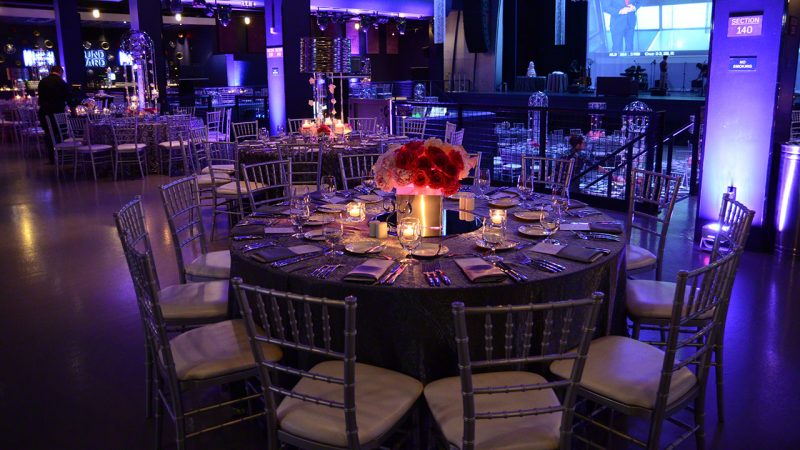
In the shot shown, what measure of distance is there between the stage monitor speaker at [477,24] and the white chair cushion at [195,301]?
13146 mm

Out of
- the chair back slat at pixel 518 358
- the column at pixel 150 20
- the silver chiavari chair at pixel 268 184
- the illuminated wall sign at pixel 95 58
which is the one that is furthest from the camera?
the illuminated wall sign at pixel 95 58

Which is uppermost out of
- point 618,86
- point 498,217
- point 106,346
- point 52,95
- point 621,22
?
point 621,22

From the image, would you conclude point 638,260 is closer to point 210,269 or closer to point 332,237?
point 332,237

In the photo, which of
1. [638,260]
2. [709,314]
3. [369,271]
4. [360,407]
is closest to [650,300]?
[709,314]

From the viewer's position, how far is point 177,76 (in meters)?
22.5

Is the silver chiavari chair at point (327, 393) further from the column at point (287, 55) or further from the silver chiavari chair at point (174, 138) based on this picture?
the column at point (287, 55)

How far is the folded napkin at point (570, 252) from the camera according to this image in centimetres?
275

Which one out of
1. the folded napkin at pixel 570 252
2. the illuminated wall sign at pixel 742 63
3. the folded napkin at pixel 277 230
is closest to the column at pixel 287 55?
the illuminated wall sign at pixel 742 63

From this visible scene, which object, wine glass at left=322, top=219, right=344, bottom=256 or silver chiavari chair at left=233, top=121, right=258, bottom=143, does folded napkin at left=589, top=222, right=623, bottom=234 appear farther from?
silver chiavari chair at left=233, top=121, right=258, bottom=143

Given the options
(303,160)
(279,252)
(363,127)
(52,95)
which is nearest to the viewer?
(279,252)

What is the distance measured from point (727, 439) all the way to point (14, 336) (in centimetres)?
390

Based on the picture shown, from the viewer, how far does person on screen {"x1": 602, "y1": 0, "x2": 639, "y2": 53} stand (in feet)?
52.0

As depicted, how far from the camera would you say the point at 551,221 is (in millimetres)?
3266

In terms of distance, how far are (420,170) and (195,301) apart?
1.22 m
